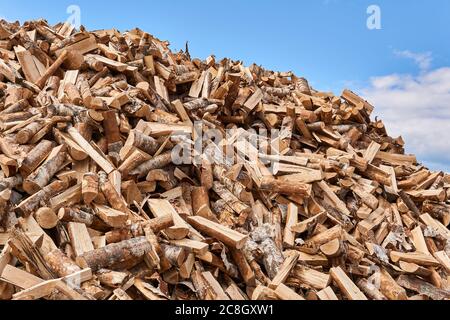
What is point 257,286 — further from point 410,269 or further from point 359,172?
point 359,172

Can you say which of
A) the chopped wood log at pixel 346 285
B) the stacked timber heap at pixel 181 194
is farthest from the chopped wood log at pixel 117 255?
the chopped wood log at pixel 346 285

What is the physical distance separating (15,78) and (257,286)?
4.79 metres

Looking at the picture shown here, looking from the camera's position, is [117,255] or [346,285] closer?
[117,255]

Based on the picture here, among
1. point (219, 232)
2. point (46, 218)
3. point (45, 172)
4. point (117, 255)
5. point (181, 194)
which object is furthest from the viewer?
point (181, 194)

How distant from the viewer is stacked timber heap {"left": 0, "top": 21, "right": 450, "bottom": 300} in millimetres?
4195

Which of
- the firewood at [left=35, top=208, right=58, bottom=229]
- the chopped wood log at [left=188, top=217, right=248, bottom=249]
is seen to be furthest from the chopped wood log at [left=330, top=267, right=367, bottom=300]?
the firewood at [left=35, top=208, right=58, bottom=229]

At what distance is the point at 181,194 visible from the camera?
531cm

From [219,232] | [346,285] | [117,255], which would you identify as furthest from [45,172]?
[346,285]

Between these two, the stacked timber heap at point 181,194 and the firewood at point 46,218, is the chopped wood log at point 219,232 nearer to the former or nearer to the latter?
the stacked timber heap at point 181,194

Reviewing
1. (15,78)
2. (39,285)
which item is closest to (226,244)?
(39,285)

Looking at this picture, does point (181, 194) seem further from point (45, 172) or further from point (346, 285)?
point (346, 285)

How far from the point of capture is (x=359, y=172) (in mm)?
7367

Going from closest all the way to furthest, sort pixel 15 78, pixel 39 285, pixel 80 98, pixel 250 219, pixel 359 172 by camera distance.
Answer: pixel 39 285
pixel 250 219
pixel 80 98
pixel 15 78
pixel 359 172

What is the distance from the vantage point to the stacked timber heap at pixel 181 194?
4.20 m
